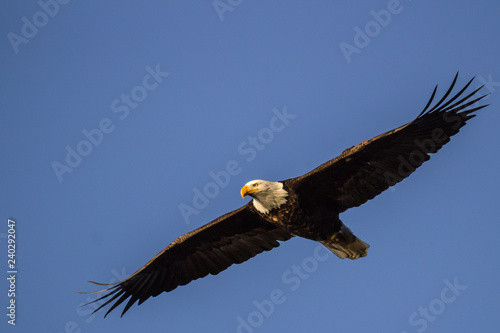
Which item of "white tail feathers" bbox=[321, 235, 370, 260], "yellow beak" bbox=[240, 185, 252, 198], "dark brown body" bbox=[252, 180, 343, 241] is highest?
"yellow beak" bbox=[240, 185, 252, 198]

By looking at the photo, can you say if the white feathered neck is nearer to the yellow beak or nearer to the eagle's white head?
the eagle's white head

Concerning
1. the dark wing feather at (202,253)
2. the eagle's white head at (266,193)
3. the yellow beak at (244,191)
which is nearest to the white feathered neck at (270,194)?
the eagle's white head at (266,193)

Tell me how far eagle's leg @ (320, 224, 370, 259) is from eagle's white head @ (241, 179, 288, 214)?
1.36 metres

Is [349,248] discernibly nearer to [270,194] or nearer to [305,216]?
[305,216]

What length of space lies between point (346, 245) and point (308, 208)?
123 cm

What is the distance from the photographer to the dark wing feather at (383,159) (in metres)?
13.4

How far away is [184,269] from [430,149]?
564cm

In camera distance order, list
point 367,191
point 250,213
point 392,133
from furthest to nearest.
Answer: point 250,213 < point 367,191 < point 392,133

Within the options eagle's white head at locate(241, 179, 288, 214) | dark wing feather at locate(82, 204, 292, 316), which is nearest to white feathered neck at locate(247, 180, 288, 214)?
eagle's white head at locate(241, 179, 288, 214)

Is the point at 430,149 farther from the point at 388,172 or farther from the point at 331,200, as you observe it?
the point at 331,200

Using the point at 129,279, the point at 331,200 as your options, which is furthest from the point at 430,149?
the point at 129,279

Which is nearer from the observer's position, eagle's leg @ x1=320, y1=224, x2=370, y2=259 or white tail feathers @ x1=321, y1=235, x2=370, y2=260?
eagle's leg @ x1=320, y1=224, x2=370, y2=259

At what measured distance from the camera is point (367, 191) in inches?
561

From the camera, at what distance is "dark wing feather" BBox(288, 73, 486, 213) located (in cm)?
1336
